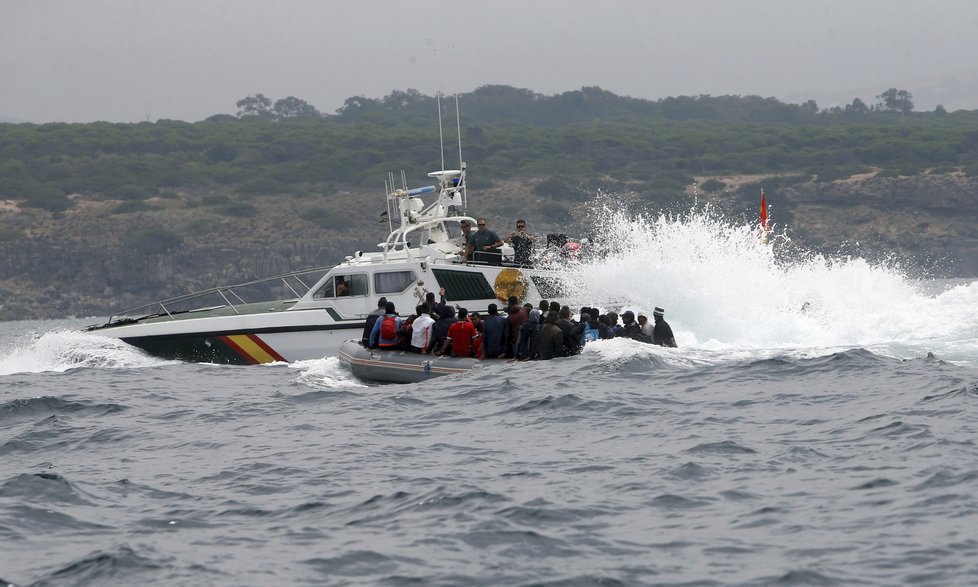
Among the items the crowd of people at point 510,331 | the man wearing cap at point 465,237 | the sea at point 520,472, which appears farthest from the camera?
the man wearing cap at point 465,237

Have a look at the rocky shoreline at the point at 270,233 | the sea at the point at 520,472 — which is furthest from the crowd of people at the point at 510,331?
Answer: the rocky shoreline at the point at 270,233

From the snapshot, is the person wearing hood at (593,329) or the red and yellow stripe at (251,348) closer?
the person wearing hood at (593,329)

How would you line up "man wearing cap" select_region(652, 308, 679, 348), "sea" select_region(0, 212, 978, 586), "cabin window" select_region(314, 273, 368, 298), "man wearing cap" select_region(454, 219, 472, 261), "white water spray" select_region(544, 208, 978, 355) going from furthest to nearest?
"man wearing cap" select_region(454, 219, 472, 261) → "cabin window" select_region(314, 273, 368, 298) → "white water spray" select_region(544, 208, 978, 355) → "man wearing cap" select_region(652, 308, 679, 348) → "sea" select_region(0, 212, 978, 586)

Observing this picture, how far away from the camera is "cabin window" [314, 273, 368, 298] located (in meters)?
24.6

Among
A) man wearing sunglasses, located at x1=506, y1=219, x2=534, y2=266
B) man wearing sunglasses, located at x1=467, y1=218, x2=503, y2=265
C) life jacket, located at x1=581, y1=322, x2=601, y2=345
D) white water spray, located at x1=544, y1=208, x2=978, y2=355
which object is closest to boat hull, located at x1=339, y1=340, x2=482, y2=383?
life jacket, located at x1=581, y1=322, x2=601, y2=345

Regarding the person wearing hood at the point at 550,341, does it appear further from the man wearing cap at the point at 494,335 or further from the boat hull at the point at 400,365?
the boat hull at the point at 400,365

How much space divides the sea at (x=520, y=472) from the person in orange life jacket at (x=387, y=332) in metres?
0.73

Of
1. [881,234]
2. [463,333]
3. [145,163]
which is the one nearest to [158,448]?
[463,333]

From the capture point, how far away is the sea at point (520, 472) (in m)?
9.30

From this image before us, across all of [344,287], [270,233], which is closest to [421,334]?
[344,287]

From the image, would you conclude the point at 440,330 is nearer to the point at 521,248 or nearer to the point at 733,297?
the point at 521,248

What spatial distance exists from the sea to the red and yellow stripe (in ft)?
4.52

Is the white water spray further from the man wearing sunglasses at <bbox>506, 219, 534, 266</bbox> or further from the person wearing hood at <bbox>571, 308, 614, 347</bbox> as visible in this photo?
the person wearing hood at <bbox>571, 308, 614, 347</bbox>

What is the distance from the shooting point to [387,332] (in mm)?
20734
